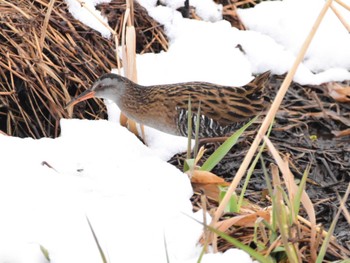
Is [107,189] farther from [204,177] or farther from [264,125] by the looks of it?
[264,125]

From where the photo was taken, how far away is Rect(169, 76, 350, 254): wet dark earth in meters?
4.57

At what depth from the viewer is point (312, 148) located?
16.8 ft

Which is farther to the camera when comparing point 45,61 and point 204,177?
Result: point 45,61

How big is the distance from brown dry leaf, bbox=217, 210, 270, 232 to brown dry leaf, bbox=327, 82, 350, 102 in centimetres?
238

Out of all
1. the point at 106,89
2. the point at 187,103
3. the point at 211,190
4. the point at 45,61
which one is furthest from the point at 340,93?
the point at 211,190

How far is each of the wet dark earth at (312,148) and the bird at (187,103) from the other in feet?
0.46

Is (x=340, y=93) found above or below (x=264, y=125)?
below

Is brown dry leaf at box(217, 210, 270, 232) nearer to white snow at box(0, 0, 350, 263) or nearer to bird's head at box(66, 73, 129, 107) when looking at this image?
white snow at box(0, 0, 350, 263)

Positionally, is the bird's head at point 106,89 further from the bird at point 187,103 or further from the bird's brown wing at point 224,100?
the bird's brown wing at point 224,100

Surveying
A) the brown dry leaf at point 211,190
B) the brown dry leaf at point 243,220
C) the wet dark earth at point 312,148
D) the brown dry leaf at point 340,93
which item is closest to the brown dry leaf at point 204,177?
the brown dry leaf at point 211,190

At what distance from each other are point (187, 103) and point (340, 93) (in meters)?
1.04

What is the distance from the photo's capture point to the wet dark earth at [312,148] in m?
4.57

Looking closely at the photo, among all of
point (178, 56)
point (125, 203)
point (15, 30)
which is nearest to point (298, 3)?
point (178, 56)

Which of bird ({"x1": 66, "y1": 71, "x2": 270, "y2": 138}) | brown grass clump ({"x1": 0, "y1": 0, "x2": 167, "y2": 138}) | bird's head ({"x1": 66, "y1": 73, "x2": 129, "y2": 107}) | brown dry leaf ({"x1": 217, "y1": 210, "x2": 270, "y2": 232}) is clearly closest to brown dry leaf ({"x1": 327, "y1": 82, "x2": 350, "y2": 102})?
bird ({"x1": 66, "y1": 71, "x2": 270, "y2": 138})
